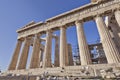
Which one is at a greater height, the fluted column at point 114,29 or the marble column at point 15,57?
the fluted column at point 114,29

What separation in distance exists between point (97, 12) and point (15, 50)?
17.5 m

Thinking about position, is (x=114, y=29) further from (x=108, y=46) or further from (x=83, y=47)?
(x=83, y=47)

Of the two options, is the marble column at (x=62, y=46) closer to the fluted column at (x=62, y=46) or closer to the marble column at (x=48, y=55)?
the fluted column at (x=62, y=46)

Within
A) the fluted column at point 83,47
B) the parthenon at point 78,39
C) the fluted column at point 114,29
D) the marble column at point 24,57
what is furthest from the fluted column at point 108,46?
the marble column at point 24,57

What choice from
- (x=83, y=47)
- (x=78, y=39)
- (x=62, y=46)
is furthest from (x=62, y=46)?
(x=83, y=47)

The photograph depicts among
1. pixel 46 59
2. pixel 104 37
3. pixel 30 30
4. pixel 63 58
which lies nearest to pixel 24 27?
pixel 30 30

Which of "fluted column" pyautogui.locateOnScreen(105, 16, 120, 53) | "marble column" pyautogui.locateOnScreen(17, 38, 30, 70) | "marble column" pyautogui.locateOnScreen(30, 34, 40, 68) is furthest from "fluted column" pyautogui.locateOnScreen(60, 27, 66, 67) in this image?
"marble column" pyautogui.locateOnScreen(17, 38, 30, 70)

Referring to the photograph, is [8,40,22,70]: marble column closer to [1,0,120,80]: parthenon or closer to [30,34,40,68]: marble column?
[1,0,120,80]: parthenon

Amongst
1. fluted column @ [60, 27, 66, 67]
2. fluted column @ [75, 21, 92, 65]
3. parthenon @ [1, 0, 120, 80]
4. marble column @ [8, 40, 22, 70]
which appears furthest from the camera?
marble column @ [8, 40, 22, 70]

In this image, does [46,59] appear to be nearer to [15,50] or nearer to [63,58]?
[63,58]

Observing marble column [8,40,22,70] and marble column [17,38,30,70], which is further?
marble column [8,40,22,70]

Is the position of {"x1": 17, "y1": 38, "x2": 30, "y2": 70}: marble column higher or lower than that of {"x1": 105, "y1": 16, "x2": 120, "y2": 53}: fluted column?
lower

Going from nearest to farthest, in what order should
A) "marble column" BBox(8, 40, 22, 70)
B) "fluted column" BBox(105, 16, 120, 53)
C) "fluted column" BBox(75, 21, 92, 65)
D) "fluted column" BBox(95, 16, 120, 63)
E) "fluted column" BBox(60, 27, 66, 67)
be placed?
1. "fluted column" BBox(95, 16, 120, 63)
2. "fluted column" BBox(75, 21, 92, 65)
3. "fluted column" BBox(60, 27, 66, 67)
4. "fluted column" BBox(105, 16, 120, 53)
5. "marble column" BBox(8, 40, 22, 70)

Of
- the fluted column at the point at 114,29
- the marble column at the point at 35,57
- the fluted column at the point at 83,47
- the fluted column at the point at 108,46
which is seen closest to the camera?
the fluted column at the point at 108,46
